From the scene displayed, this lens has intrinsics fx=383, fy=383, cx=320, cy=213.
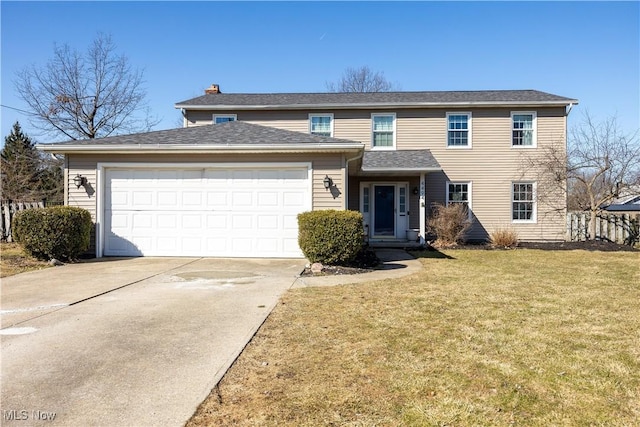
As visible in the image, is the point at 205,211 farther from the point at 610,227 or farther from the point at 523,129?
the point at 610,227

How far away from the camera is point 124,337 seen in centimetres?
420

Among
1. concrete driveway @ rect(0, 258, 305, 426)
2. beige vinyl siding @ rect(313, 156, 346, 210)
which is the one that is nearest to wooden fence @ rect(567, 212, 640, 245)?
beige vinyl siding @ rect(313, 156, 346, 210)

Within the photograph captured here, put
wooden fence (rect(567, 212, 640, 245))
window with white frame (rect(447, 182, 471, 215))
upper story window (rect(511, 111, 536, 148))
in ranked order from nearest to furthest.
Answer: wooden fence (rect(567, 212, 640, 245))
upper story window (rect(511, 111, 536, 148))
window with white frame (rect(447, 182, 471, 215))

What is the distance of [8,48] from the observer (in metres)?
15.6

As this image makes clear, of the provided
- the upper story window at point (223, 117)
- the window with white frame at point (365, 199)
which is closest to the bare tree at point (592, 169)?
the window with white frame at point (365, 199)

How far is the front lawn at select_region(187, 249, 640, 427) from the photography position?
2686 millimetres

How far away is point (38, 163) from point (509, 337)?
29.4 metres

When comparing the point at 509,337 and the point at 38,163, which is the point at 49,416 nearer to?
the point at 509,337

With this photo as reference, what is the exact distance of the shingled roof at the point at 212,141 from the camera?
9.95 m

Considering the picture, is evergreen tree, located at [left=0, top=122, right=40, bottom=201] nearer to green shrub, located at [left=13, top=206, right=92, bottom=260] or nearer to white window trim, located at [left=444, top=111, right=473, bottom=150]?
green shrub, located at [left=13, top=206, right=92, bottom=260]

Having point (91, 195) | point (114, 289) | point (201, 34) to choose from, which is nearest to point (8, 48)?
point (201, 34)

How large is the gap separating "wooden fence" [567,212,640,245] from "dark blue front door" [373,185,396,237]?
24.1 ft

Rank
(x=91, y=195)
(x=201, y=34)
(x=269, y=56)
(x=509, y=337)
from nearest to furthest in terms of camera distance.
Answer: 1. (x=509, y=337)
2. (x=91, y=195)
3. (x=201, y=34)
4. (x=269, y=56)
